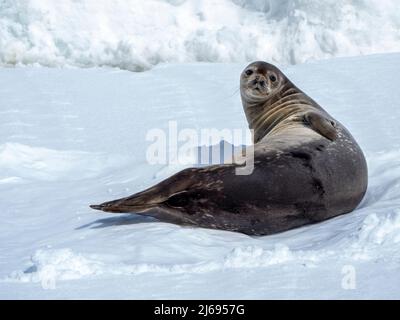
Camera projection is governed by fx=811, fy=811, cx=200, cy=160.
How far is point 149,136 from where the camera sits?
A: 238 inches

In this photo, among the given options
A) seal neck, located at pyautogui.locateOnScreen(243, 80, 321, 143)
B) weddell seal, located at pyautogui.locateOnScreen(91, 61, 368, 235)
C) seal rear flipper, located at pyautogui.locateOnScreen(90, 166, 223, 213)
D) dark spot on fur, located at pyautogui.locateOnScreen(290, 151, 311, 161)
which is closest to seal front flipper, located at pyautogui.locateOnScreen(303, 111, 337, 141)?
weddell seal, located at pyautogui.locateOnScreen(91, 61, 368, 235)

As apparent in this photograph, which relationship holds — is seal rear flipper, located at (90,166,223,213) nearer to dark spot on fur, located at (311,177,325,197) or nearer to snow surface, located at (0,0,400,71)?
dark spot on fur, located at (311,177,325,197)

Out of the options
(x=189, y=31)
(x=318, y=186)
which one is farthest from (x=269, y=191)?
(x=189, y=31)

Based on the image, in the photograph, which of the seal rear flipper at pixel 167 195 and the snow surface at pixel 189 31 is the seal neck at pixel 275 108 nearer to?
the seal rear flipper at pixel 167 195

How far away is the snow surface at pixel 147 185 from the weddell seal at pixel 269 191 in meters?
0.08

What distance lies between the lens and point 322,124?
4281 millimetres

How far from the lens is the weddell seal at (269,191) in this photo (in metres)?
3.66

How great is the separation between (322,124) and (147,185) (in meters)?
1.14

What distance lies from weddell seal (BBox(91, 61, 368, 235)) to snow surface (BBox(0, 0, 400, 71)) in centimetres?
525

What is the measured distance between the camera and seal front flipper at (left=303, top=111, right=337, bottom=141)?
4184 mm

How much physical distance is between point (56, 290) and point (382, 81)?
489cm

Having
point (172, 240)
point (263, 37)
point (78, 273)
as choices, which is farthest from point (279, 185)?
point (263, 37)

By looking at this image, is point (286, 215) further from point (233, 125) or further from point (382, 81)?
point (382, 81)

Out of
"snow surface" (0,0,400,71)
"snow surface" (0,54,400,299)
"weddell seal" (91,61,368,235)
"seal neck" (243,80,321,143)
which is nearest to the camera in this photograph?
"snow surface" (0,54,400,299)
